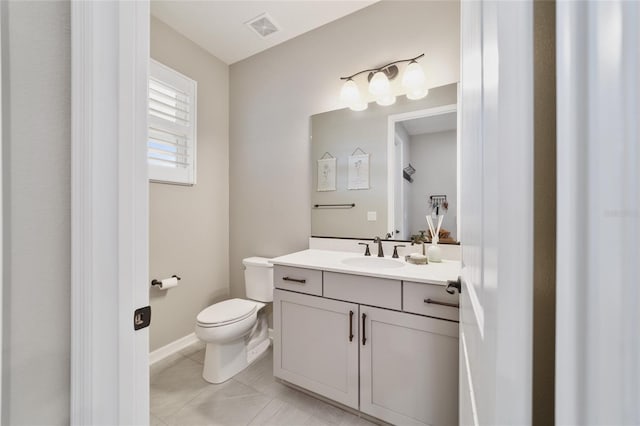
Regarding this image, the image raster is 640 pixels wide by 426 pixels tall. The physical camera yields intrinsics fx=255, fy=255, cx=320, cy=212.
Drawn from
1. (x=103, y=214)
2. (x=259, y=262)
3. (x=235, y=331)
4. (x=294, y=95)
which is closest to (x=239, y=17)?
(x=294, y=95)

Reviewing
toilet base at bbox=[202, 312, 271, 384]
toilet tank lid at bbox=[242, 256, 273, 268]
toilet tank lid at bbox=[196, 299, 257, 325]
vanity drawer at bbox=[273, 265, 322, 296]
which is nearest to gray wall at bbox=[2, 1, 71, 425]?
vanity drawer at bbox=[273, 265, 322, 296]

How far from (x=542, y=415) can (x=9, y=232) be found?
950 millimetres

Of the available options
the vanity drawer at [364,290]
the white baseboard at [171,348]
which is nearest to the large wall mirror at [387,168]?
the vanity drawer at [364,290]

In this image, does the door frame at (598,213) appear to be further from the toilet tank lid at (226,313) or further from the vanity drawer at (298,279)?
the toilet tank lid at (226,313)

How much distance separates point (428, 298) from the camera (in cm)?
119

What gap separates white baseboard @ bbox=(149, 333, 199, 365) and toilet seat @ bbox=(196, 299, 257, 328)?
0.52 meters

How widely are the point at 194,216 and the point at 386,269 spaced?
1772mm

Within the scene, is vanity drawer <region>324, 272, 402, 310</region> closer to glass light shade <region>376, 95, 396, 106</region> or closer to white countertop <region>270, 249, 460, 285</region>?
white countertop <region>270, 249, 460, 285</region>

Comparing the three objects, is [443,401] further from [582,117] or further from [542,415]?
[582,117]

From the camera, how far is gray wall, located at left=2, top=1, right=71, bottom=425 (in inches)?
20.2

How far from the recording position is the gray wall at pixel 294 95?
171 cm

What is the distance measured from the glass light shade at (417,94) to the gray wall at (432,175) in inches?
10.1

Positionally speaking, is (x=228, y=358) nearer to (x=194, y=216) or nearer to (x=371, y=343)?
(x=371, y=343)

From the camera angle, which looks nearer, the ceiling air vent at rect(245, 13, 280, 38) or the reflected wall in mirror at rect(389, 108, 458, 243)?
the reflected wall in mirror at rect(389, 108, 458, 243)
